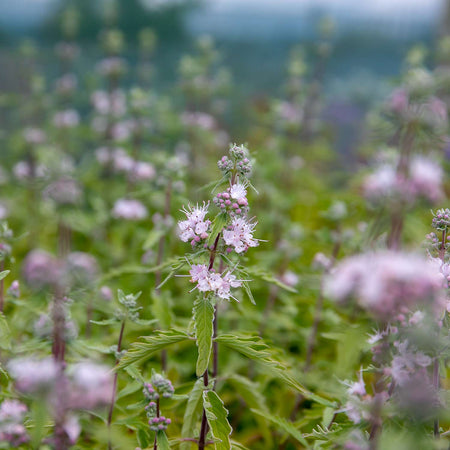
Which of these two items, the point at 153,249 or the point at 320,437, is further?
the point at 153,249

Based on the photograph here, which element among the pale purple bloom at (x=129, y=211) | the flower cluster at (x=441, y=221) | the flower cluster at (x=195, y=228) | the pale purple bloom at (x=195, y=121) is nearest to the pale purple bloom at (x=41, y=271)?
the flower cluster at (x=195, y=228)

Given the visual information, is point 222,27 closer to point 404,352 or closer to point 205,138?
point 205,138

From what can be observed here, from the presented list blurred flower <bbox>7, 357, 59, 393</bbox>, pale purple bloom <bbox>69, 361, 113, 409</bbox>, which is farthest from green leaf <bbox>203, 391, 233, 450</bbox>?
blurred flower <bbox>7, 357, 59, 393</bbox>

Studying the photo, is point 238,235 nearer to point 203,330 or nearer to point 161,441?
point 203,330

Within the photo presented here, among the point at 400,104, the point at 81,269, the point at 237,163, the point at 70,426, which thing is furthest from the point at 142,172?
the point at 70,426

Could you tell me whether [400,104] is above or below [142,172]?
above

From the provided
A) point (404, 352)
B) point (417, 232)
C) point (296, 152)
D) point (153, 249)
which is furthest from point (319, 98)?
point (404, 352)
